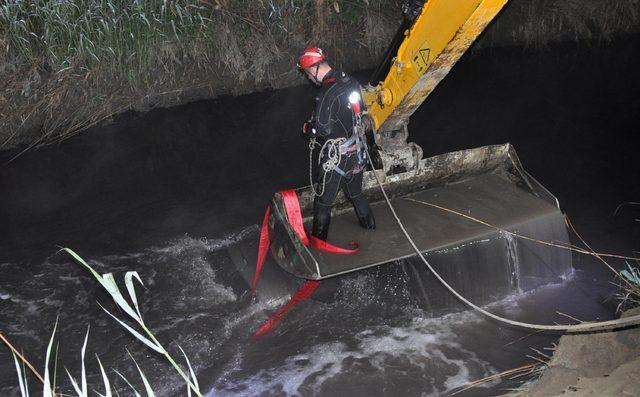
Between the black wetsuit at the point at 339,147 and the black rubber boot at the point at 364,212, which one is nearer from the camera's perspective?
the black wetsuit at the point at 339,147

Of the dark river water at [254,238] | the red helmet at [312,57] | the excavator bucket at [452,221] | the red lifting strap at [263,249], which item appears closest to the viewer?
the dark river water at [254,238]

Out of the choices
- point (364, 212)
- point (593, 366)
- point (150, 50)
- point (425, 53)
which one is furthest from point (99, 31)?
point (593, 366)

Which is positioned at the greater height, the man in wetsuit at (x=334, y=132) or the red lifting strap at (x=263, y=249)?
the man in wetsuit at (x=334, y=132)

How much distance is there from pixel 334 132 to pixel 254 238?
6.21 ft

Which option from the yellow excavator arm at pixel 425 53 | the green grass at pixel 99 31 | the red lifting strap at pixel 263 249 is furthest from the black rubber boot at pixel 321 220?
the green grass at pixel 99 31

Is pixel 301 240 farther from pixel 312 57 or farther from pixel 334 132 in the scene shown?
pixel 312 57

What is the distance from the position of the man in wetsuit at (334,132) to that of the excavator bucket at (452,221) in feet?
1.21

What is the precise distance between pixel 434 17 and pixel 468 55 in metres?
7.57

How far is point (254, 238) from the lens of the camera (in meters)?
6.53

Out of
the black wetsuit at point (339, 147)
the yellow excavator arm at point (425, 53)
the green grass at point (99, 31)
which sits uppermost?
the green grass at point (99, 31)

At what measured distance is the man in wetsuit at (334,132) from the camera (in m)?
5.05

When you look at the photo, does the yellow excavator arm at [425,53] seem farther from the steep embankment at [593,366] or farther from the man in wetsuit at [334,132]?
the steep embankment at [593,366]

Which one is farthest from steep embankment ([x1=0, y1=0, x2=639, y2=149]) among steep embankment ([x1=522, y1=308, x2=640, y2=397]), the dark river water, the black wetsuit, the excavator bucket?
steep embankment ([x1=522, y1=308, x2=640, y2=397])

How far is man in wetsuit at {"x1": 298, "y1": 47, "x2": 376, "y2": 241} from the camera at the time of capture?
5.05 m
